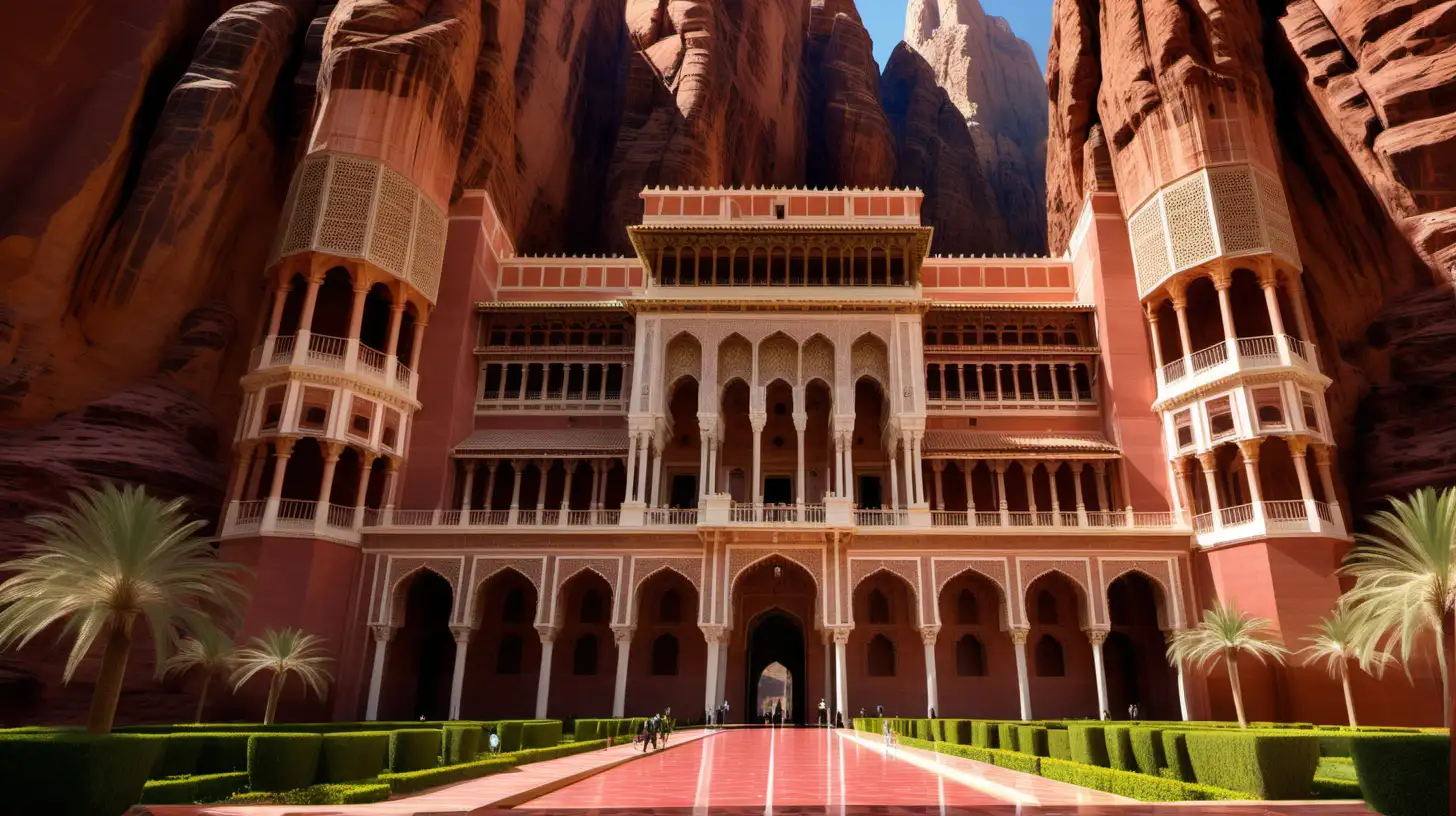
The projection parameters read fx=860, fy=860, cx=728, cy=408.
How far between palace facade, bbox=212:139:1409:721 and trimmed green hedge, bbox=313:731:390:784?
16554mm

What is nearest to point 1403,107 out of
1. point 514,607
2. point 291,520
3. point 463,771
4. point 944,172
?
point 944,172

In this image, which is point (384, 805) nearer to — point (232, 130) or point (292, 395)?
point (292, 395)

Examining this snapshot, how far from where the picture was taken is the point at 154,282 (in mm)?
31891

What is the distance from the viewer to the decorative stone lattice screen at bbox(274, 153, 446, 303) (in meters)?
30.8

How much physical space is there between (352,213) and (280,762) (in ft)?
78.1

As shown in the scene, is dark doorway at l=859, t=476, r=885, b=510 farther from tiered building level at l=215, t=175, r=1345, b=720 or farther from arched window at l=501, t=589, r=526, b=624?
arched window at l=501, t=589, r=526, b=624

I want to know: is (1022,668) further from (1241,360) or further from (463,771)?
(463,771)

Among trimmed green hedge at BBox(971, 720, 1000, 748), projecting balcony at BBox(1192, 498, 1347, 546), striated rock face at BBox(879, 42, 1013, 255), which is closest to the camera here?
trimmed green hedge at BBox(971, 720, 1000, 748)

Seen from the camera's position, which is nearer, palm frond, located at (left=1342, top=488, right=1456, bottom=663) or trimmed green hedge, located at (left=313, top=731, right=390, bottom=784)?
trimmed green hedge, located at (left=313, top=731, right=390, bottom=784)

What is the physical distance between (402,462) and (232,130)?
14552 mm

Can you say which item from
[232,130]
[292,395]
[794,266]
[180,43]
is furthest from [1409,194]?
[180,43]

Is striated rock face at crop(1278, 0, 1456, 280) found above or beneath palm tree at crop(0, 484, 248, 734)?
above

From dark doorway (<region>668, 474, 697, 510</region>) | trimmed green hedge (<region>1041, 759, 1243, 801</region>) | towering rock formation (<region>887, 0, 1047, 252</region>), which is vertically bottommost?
trimmed green hedge (<region>1041, 759, 1243, 801</region>)

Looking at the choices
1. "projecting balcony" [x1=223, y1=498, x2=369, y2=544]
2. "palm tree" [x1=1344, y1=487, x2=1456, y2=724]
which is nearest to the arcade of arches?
"projecting balcony" [x1=223, y1=498, x2=369, y2=544]
